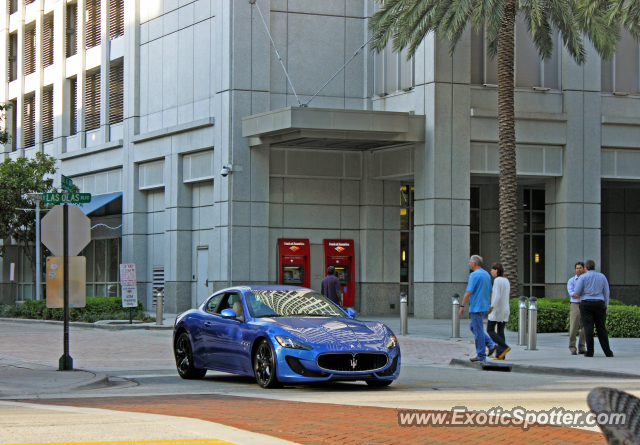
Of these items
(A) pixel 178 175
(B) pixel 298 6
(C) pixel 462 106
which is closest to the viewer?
(C) pixel 462 106

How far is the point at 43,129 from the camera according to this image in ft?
155

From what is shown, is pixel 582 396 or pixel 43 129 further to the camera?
pixel 43 129

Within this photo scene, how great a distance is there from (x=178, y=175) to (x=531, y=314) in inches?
773

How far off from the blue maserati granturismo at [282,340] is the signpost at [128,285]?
14399 mm

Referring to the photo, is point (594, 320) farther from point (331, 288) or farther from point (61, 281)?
point (61, 281)

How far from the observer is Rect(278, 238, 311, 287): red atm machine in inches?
1281

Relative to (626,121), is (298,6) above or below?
above

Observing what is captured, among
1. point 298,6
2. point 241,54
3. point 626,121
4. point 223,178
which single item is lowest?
point 223,178

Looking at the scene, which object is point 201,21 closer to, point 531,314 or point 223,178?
point 223,178

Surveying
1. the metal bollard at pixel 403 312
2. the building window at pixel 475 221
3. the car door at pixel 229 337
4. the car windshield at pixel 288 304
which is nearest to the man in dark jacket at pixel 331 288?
the metal bollard at pixel 403 312

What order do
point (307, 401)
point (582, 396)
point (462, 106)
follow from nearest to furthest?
point (307, 401), point (582, 396), point (462, 106)

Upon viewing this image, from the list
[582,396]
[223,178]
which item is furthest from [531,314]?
[223,178]

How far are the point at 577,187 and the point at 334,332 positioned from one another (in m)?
21.7

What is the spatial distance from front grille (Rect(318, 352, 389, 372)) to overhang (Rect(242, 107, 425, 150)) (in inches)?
683
